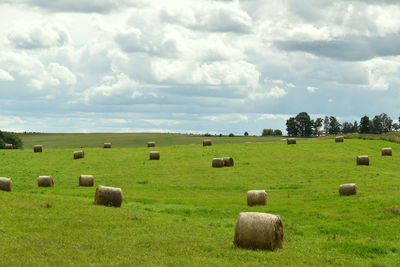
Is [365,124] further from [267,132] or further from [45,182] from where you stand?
[45,182]

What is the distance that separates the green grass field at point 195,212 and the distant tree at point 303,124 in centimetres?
12650

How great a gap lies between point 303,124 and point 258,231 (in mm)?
175276

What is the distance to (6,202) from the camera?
2905 cm

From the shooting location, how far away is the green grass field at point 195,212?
19344mm

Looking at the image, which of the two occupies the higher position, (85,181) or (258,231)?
(85,181)

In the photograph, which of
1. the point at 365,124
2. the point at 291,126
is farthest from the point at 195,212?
the point at 291,126

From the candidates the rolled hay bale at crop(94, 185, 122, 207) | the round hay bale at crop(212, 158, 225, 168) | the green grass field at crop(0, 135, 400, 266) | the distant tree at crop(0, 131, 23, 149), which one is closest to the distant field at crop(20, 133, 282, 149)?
the distant tree at crop(0, 131, 23, 149)

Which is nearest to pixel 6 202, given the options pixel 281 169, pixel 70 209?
pixel 70 209

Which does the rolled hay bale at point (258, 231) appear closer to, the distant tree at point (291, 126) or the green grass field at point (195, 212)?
the green grass field at point (195, 212)

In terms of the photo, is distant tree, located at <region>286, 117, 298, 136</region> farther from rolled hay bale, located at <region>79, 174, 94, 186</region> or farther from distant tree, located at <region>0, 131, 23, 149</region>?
rolled hay bale, located at <region>79, 174, 94, 186</region>

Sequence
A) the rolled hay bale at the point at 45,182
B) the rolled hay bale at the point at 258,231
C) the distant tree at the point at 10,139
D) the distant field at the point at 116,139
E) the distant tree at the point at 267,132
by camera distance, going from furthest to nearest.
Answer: the distant tree at the point at 267,132
the distant field at the point at 116,139
the distant tree at the point at 10,139
the rolled hay bale at the point at 45,182
the rolled hay bale at the point at 258,231

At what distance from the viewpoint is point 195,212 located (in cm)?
3167

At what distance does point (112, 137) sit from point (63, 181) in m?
92.6

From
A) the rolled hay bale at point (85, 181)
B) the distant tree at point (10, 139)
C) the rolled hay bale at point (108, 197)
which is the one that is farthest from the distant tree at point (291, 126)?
the rolled hay bale at point (108, 197)
